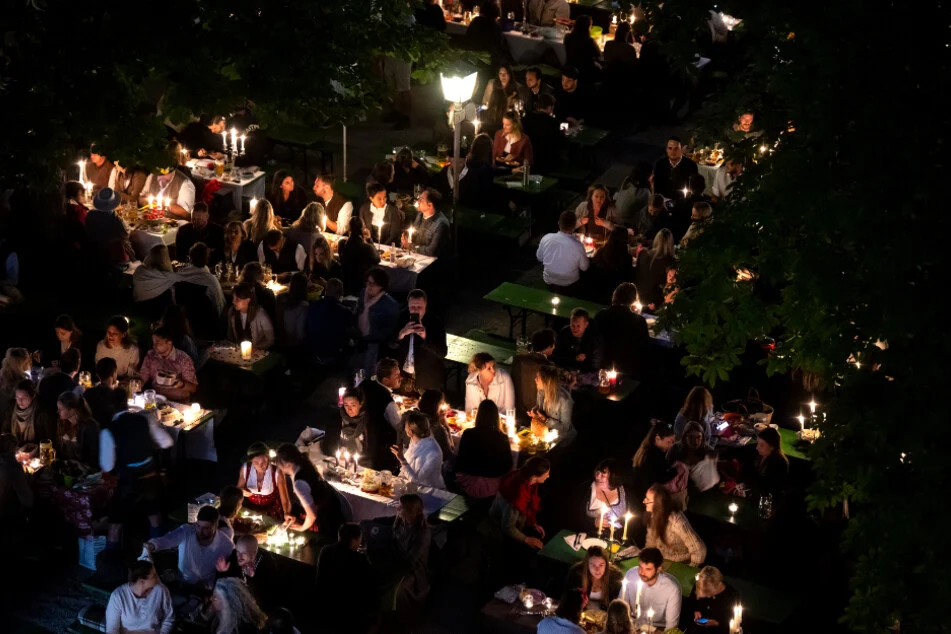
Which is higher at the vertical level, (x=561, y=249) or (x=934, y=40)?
(x=934, y=40)

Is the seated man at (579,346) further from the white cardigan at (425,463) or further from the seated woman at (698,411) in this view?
the white cardigan at (425,463)

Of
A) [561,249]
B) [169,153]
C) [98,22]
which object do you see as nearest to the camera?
[98,22]

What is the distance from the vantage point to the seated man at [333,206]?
64.5 feet

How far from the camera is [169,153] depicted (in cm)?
1505

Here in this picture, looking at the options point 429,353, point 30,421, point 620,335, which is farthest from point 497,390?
point 30,421

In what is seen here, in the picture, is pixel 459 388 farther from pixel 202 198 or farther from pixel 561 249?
pixel 202 198

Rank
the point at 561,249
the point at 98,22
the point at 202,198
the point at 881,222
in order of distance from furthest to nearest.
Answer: the point at 202,198 → the point at 561,249 → the point at 98,22 → the point at 881,222

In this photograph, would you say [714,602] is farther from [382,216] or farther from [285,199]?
[285,199]

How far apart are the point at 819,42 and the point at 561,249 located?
881cm

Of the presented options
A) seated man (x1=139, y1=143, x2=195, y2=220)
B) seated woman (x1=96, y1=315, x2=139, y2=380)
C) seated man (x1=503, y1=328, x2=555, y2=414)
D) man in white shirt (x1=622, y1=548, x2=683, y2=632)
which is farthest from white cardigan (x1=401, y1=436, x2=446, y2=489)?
seated man (x1=139, y1=143, x2=195, y2=220)

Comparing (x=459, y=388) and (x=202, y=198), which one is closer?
(x=459, y=388)

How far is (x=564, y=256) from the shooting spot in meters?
18.8

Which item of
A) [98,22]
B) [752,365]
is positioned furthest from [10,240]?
[752,365]

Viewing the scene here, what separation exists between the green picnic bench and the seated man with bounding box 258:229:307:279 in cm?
599
